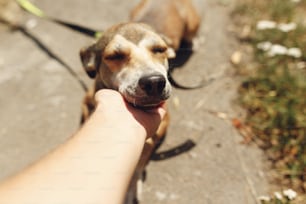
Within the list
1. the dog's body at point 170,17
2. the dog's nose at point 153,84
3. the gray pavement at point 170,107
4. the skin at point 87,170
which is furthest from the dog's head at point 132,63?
the dog's body at point 170,17

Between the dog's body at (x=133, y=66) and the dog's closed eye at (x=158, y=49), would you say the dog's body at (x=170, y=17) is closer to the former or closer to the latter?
the dog's body at (x=133, y=66)

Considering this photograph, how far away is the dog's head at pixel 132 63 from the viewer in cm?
265

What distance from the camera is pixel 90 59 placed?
3.42 metres

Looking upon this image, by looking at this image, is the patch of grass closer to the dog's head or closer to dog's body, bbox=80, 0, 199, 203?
dog's body, bbox=80, 0, 199, 203

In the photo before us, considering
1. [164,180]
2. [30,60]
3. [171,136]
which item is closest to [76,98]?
[30,60]

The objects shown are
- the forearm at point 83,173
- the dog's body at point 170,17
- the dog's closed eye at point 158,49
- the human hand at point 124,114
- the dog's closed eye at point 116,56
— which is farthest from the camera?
the dog's body at point 170,17

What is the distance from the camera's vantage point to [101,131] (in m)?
2.01

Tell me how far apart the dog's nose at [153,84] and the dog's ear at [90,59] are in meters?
0.82

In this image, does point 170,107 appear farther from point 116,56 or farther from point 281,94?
point 116,56

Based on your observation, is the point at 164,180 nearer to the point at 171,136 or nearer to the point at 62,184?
the point at 171,136

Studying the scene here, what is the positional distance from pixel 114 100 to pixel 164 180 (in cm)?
142

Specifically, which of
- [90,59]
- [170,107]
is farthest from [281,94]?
[90,59]

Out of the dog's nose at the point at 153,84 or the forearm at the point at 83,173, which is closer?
the forearm at the point at 83,173

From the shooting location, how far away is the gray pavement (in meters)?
3.48
